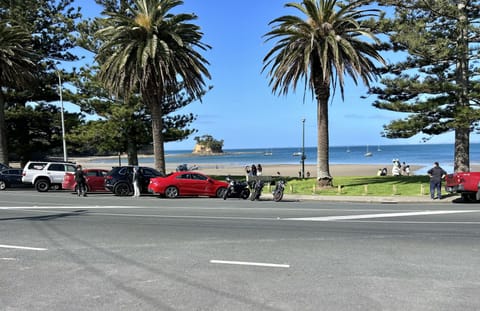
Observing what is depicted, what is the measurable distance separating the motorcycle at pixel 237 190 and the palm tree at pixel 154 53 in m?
8.29

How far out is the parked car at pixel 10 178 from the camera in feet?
91.3

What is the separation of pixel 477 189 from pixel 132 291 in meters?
16.8

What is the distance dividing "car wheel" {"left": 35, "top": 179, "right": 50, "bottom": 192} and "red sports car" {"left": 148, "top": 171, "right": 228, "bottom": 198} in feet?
25.4

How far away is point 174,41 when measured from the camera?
28188 mm

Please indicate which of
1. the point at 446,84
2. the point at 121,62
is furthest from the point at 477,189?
the point at 121,62

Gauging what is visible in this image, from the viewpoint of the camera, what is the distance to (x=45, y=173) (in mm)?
26250

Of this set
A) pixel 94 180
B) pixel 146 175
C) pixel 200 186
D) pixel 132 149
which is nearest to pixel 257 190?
pixel 200 186

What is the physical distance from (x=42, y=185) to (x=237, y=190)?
40.0 ft

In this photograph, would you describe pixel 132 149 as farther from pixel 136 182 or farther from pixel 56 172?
pixel 136 182

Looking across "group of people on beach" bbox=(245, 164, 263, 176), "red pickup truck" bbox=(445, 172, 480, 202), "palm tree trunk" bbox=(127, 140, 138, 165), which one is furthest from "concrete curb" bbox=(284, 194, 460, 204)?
"palm tree trunk" bbox=(127, 140, 138, 165)

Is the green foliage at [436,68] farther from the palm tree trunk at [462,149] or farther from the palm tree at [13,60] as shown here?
the palm tree at [13,60]

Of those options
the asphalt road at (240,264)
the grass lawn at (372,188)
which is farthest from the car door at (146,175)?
the asphalt road at (240,264)

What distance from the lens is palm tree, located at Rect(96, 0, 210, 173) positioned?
26578mm

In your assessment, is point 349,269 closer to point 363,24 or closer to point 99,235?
point 99,235
